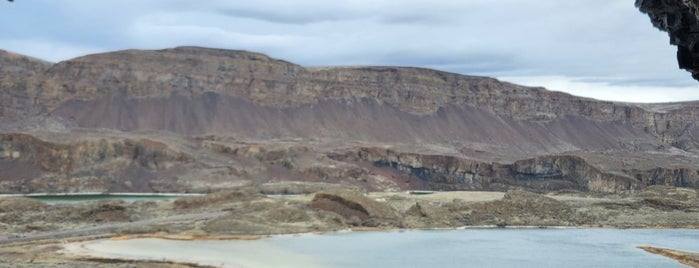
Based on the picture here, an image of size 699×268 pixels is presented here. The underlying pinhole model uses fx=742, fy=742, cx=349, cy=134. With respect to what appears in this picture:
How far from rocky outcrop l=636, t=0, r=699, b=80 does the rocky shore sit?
141 feet

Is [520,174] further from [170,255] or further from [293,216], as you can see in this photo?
[170,255]

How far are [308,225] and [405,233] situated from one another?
842 centimetres

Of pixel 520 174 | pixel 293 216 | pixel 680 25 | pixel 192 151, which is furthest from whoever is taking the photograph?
pixel 520 174

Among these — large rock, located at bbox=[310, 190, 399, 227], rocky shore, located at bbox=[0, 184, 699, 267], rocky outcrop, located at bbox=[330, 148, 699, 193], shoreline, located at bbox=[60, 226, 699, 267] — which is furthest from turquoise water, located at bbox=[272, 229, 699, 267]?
rocky outcrop, located at bbox=[330, 148, 699, 193]

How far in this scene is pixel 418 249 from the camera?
163 feet

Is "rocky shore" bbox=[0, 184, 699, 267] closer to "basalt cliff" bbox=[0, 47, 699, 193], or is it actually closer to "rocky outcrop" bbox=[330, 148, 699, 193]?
"basalt cliff" bbox=[0, 47, 699, 193]

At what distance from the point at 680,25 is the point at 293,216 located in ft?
175

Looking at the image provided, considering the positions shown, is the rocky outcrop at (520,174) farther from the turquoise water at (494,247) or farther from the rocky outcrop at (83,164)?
the turquoise water at (494,247)

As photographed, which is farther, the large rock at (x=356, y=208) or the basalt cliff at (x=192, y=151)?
the basalt cliff at (x=192, y=151)

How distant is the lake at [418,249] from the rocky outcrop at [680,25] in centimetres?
2715

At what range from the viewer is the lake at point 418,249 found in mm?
42844

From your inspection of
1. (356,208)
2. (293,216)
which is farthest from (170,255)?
(356,208)

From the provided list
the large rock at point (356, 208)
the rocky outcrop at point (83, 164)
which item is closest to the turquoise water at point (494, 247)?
the large rock at point (356, 208)

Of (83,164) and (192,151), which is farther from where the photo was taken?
(192,151)
